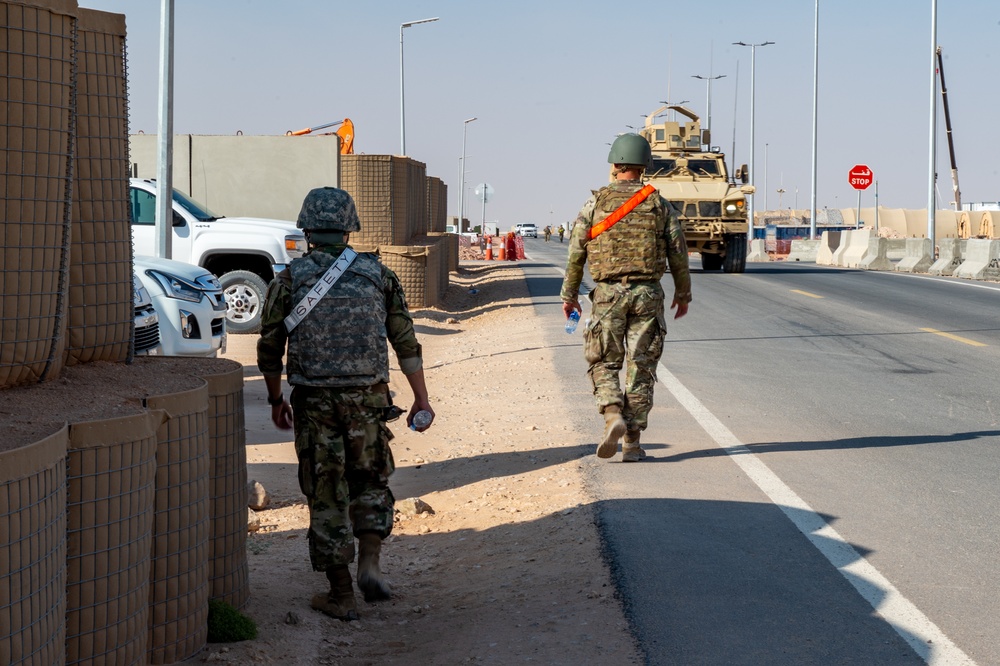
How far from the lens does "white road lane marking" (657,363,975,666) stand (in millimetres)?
4281

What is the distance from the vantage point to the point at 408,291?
21219mm

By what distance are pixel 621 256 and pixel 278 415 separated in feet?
9.41

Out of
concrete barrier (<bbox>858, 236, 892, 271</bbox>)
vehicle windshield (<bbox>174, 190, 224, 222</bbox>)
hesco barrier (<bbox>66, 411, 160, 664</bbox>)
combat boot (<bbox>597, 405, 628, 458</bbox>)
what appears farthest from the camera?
concrete barrier (<bbox>858, 236, 892, 271</bbox>)

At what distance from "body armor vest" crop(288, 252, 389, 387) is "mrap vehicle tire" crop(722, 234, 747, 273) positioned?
25.7 metres

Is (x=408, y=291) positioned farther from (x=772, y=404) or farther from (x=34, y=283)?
(x=34, y=283)

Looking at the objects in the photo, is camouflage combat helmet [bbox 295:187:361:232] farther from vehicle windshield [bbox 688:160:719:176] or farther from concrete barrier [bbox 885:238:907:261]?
concrete barrier [bbox 885:238:907:261]

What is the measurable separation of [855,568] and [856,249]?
33.9 meters

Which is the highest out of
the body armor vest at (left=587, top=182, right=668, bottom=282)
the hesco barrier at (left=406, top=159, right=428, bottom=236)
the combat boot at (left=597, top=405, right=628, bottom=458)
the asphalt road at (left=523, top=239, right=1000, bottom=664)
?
the hesco barrier at (left=406, top=159, right=428, bottom=236)

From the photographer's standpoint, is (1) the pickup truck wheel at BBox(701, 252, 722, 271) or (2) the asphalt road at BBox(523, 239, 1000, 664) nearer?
(2) the asphalt road at BBox(523, 239, 1000, 664)

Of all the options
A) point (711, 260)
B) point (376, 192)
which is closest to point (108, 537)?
point (376, 192)

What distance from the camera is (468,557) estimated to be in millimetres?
6043

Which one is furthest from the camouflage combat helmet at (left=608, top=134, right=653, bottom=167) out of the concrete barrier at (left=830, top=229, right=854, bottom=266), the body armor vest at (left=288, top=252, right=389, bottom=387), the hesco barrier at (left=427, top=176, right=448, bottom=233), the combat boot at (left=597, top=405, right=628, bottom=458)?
the concrete barrier at (left=830, top=229, right=854, bottom=266)

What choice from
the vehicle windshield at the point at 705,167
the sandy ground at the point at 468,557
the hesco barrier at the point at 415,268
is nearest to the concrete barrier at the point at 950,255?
the vehicle windshield at the point at 705,167

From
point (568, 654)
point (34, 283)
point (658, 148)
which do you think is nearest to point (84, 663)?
point (34, 283)
